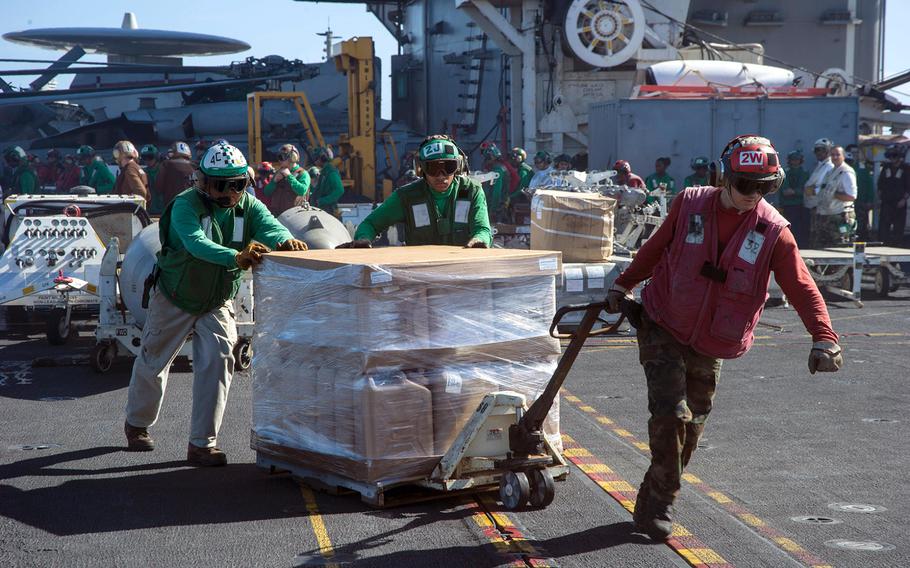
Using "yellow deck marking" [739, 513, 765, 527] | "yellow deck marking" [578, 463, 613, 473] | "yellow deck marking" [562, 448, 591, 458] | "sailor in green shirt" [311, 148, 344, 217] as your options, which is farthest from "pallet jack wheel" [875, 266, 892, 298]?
"yellow deck marking" [739, 513, 765, 527]

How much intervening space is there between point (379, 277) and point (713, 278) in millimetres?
1660

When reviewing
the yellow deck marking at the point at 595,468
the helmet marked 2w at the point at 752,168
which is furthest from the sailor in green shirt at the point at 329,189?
the helmet marked 2w at the point at 752,168

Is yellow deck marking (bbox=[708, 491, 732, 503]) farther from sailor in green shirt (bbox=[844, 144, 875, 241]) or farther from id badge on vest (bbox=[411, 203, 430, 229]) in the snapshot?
sailor in green shirt (bbox=[844, 144, 875, 241])

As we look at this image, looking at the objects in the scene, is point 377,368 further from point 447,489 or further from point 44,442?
point 44,442

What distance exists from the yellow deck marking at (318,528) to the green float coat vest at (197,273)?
1373 mm

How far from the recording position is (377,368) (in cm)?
569

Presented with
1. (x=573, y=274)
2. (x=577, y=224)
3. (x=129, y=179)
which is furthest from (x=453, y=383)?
(x=129, y=179)

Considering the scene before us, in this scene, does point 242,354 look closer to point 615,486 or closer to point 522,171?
point 615,486

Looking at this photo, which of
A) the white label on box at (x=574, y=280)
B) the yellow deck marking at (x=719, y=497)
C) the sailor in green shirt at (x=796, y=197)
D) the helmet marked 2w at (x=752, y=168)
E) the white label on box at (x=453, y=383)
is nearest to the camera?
the helmet marked 2w at (x=752, y=168)

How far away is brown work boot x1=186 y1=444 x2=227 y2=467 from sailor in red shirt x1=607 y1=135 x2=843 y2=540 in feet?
8.81

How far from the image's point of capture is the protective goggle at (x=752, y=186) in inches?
206

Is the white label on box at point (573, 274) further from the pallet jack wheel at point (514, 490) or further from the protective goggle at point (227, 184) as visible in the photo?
the pallet jack wheel at point (514, 490)

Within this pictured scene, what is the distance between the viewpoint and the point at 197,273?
683cm

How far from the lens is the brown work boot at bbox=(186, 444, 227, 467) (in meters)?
6.75
